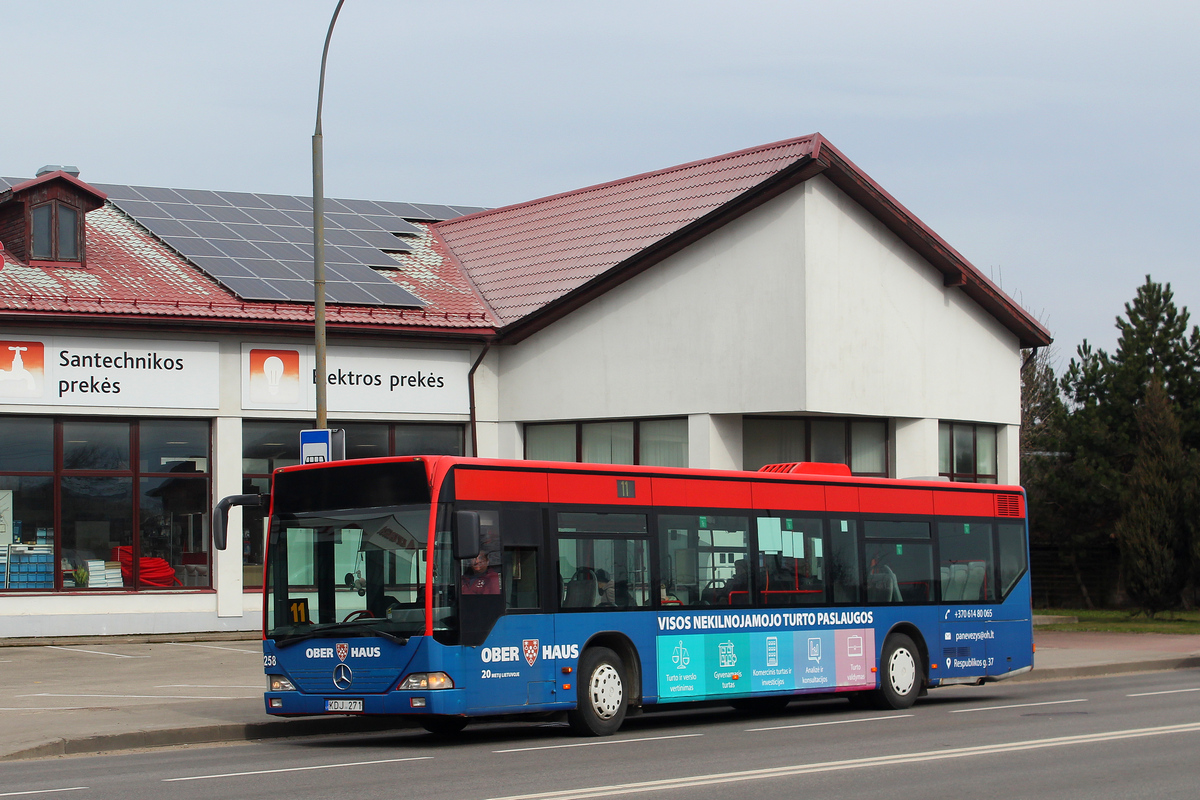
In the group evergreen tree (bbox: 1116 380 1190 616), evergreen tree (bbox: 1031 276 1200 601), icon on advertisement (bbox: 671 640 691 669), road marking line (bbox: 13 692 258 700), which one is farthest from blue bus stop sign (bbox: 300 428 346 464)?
evergreen tree (bbox: 1031 276 1200 601)

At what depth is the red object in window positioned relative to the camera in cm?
2484

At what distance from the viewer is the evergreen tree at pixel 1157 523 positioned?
1289 inches

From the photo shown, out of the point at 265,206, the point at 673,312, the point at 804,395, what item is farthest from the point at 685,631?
the point at 265,206

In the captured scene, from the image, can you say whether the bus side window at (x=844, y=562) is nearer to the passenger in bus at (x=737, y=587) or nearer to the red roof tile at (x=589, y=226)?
the passenger in bus at (x=737, y=587)

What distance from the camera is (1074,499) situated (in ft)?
128

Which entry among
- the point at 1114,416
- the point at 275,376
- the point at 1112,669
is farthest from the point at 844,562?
the point at 1114,416

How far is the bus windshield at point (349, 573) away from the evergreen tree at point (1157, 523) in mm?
24286

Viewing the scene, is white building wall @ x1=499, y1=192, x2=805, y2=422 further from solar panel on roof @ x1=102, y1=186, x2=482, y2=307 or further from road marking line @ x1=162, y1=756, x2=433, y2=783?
road marking line @ x1=162, y1=756, x2=433, y2=783

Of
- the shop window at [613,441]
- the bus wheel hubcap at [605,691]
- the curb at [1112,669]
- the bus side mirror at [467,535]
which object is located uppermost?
the shop window at [613,441]

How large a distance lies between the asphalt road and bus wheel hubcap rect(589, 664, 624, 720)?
13.3 inches

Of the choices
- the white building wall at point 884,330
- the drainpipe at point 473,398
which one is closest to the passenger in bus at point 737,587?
the white building wall at point 884,330

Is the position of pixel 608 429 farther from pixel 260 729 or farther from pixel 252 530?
pixel 260 729

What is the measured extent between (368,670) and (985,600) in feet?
28.1

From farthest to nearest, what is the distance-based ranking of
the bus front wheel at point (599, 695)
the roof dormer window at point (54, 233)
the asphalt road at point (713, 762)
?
the roof dormer window at point (54, 233) < the bus front wheel at point (599, 695) < the asphalt road at point (713, 762)
